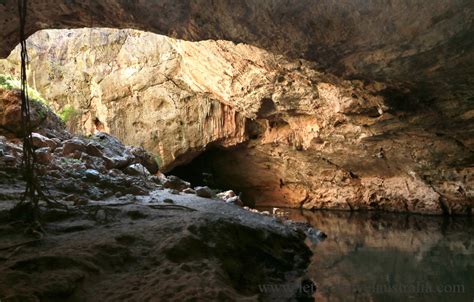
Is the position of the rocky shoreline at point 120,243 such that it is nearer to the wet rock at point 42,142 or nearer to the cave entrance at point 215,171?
the wet rock at point 42,142

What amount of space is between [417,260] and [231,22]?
417 centimetres

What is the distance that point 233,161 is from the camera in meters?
14.7

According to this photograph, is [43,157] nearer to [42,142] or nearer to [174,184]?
[42,142]

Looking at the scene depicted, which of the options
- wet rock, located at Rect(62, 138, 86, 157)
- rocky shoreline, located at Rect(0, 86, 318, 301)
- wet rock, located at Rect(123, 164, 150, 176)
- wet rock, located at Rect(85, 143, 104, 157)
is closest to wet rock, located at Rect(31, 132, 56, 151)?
rocky shoreline, located at Rect(0, 86, 318, 301)

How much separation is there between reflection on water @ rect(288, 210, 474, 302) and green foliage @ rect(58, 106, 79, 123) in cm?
922

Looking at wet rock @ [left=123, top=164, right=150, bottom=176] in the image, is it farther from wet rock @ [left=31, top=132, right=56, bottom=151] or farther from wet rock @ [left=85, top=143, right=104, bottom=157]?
wet rock @ [left=31, top=132, right=56, bottom=151]

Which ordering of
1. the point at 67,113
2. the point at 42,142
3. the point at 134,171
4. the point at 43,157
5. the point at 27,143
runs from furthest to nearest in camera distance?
the point at 67,113 < the point at 134,171 < the point at 42,142 < the point at 43,157 < the point at 27,143

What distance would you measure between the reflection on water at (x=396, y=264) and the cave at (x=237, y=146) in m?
0.04

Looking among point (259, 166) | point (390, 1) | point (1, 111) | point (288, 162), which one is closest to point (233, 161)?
point (259, 166)

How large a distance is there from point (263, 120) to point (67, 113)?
256 inches

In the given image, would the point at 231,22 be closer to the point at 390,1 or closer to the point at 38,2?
the point at 390,1

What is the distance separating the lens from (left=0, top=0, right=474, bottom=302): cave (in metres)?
2.87

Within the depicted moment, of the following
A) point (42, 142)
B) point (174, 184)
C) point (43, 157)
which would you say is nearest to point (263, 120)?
point (174, 184)

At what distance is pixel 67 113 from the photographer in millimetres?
12180
